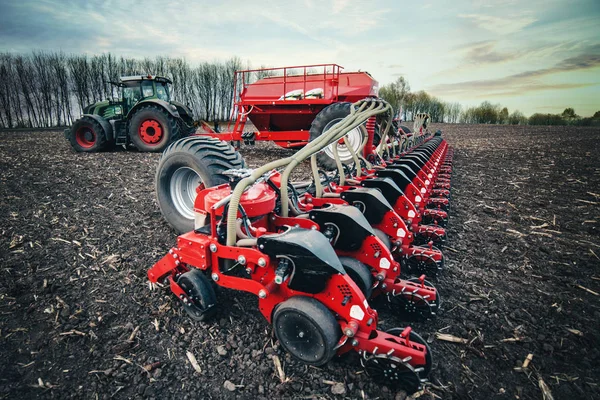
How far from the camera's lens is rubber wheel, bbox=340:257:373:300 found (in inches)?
97.3

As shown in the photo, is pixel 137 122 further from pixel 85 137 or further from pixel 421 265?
pixel 421 265

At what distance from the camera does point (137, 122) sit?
9.97 m

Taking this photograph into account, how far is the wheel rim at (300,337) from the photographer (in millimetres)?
1965

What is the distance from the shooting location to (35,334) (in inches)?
96.7

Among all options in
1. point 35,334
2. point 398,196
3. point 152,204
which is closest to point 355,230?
point 398,196

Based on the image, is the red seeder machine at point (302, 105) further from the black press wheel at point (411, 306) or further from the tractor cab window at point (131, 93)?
the black press wheel at point (411, 306)

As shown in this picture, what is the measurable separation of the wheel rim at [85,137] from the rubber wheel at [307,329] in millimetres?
11182

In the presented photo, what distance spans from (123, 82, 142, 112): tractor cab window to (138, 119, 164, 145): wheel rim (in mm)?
1227

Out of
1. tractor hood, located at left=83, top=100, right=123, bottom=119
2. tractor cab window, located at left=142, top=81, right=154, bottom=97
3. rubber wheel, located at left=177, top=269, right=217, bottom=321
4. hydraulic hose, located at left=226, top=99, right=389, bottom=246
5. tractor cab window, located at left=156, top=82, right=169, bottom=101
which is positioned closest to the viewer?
hydraulic hose, located at left=226, top=99, right=389, bottom=246

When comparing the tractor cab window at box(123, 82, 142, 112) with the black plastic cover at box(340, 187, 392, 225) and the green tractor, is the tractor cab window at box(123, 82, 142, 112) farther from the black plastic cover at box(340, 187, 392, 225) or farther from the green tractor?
the black plastic cover at box(340, 187, 392, 225)

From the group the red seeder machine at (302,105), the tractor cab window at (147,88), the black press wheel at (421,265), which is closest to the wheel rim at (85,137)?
the tractor cab window at (147,88)

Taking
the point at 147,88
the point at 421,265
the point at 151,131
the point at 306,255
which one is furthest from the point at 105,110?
the point at 306,255

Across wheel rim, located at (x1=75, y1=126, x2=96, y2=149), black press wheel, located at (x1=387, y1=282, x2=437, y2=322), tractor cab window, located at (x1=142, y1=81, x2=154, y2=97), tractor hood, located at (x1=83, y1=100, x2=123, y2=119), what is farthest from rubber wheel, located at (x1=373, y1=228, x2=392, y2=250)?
tractor hood, located at (x1=83, y1=100, x2=123, y2=119)

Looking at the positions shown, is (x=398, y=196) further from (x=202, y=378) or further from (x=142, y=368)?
(x=142, y=368)
